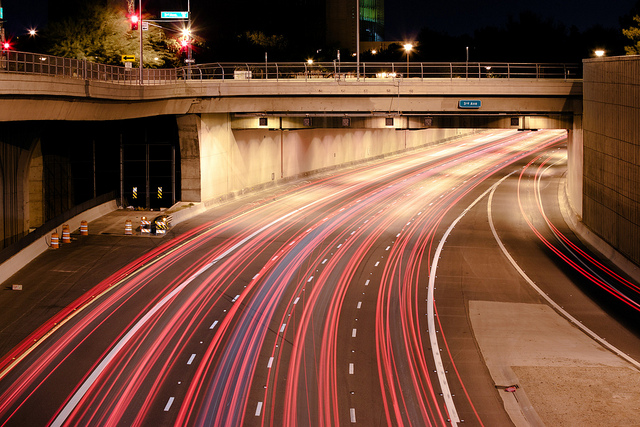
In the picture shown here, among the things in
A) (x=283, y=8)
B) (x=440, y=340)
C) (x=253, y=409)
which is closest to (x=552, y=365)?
(x=440, y=340)

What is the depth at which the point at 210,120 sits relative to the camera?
4303 centimetres

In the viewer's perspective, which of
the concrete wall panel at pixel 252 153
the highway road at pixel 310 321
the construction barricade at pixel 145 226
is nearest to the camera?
the highway road at pixel 310 321

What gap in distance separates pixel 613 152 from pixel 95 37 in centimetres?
4599

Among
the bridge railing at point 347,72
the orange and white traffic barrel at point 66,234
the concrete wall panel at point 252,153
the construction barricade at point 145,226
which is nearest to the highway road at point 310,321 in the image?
the construction barricade at point 145,226

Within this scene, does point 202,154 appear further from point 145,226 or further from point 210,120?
point 145,226

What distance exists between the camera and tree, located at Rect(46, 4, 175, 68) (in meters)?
60.4

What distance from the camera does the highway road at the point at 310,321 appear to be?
1617 centimetres

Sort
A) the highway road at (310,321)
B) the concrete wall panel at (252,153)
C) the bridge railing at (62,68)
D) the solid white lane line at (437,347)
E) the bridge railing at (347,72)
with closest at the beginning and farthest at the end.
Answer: the solid white lane line at (437,347), the highway road at (310,321), the bridge railing at (62,68), the bridge railing at (347,72), the concrete wall panel at (252,153)

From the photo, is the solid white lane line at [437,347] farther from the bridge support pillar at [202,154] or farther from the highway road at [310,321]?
the bridge support pillar at [202,154]

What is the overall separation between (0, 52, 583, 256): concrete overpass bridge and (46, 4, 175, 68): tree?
18.8 meters

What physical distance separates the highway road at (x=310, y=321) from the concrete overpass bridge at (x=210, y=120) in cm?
528

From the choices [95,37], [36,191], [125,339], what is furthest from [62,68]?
[95,37]

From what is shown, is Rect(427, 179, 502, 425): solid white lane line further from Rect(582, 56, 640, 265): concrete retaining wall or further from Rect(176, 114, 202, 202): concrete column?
Rect(176, 114, 202, 202): concrete column

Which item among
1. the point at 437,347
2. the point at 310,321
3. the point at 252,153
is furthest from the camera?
the point at 252,153
